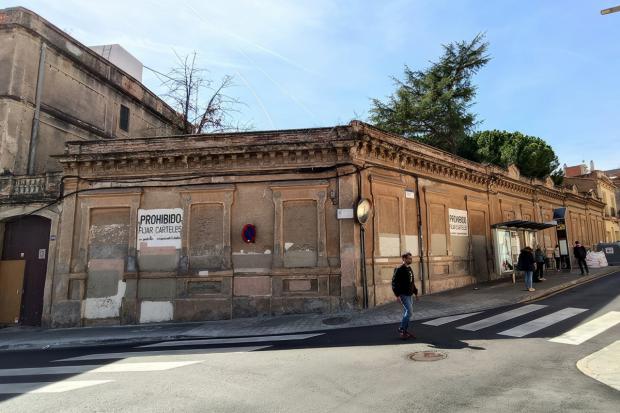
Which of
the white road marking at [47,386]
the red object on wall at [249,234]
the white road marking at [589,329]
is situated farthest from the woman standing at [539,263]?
the white road marking at [47,386]

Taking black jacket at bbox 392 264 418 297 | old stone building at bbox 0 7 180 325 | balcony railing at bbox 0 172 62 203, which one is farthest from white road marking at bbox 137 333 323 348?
balcony railing at bbox 0 172 62 203

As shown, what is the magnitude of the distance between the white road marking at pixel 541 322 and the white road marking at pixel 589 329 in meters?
0.61

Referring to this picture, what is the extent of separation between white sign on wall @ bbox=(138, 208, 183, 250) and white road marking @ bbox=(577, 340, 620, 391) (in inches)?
456

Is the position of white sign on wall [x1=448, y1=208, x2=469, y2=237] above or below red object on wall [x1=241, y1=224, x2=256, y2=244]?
above

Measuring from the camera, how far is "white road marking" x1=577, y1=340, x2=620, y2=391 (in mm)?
5391

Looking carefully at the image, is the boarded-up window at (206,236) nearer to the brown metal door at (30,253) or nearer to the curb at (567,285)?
the brown metal door at (30,253)

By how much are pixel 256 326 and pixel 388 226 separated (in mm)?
5853

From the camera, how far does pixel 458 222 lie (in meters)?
17.5

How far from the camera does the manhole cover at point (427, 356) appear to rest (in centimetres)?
684

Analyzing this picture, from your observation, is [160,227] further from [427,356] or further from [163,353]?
[427,356]

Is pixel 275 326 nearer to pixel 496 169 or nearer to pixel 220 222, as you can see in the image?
pixel 220 222

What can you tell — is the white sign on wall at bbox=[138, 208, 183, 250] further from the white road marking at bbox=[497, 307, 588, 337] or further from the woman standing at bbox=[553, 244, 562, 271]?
the woman standing at bbox=[553, 244, 562, 271]

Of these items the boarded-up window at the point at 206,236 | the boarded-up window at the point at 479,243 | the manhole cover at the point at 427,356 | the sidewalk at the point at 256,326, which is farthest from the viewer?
the boarded-up window at the point at 479,243

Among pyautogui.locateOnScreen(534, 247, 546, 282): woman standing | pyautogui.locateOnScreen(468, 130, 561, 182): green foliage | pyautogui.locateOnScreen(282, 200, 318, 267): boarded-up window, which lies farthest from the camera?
pyautogui.locateOnScreen(468, 130, 561, 182): green foliage
